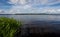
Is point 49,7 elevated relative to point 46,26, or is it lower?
elevated

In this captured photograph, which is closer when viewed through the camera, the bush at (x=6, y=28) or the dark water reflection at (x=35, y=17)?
the bush at (x=6, y=28)

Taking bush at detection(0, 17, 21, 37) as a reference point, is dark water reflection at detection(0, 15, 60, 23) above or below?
above

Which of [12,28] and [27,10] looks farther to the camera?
[27,10]

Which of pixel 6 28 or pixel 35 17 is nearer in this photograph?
pixel 6 28

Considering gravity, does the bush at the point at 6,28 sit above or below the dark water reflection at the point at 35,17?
below

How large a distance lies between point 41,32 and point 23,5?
0.41 m

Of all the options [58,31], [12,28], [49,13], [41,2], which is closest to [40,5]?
[41,2]

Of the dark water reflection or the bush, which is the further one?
the dark water reflection

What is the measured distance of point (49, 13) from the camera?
5.80 feet

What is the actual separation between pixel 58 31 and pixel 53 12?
248 millimetres

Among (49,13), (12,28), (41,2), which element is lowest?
(12,28)

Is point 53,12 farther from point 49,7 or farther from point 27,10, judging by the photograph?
point 27,10

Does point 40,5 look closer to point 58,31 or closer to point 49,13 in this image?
point 49,13

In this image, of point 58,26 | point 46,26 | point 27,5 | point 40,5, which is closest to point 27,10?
point 27,5
